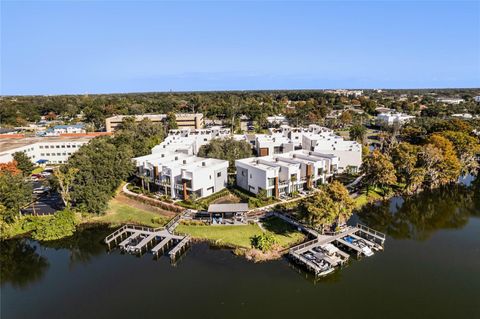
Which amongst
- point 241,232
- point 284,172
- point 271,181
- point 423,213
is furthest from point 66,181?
point 423,213

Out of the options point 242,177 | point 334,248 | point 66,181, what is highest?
point 66,181

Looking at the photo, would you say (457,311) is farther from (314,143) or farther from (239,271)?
(314,143)

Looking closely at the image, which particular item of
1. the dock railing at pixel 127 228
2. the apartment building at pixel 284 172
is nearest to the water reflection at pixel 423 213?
the apartment building at pixel 284 172

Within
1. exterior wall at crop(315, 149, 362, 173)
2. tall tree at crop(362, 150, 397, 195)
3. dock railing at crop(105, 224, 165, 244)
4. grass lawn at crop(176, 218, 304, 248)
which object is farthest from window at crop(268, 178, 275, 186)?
exterior wall at crop(315, 149, 362, 173)

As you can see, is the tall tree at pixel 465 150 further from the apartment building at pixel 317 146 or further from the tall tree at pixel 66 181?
the tall tree at pixel 66 181

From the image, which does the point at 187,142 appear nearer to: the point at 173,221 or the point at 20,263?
the point at 173,221

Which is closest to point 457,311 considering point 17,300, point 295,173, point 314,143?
point 295,173
